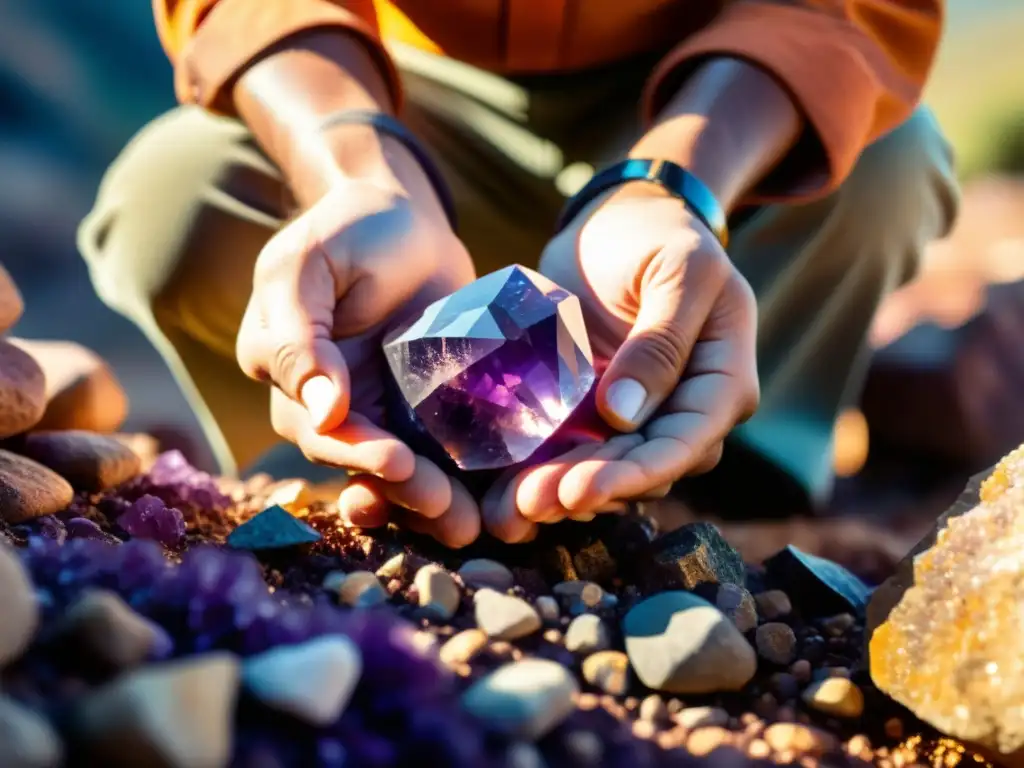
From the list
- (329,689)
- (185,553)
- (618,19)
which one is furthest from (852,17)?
(329,689)

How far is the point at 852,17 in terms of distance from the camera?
1.75 m

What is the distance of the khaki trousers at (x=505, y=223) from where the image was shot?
78.1 inches

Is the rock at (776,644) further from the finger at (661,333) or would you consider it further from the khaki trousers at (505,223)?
the khaki trousers at (505,223)

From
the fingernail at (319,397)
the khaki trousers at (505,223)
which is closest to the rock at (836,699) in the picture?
the fingernail at (319,397)

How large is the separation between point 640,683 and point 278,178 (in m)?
1.39

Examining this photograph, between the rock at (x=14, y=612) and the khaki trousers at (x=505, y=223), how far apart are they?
55.2 inches

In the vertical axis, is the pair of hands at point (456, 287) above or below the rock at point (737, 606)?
above

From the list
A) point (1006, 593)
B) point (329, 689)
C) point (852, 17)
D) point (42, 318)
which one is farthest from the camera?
point (42, 318)

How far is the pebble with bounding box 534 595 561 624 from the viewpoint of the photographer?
1017 mm

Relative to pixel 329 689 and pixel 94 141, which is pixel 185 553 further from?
pixel 94 141

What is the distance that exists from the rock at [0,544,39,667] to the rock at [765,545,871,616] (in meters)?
0.92

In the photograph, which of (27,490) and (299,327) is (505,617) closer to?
(299,327)

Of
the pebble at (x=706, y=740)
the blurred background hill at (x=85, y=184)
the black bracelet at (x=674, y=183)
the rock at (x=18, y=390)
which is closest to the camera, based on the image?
the pebble at (x=706, y=740)

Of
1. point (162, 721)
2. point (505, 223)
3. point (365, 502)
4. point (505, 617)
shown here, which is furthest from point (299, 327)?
point (505, 223)
